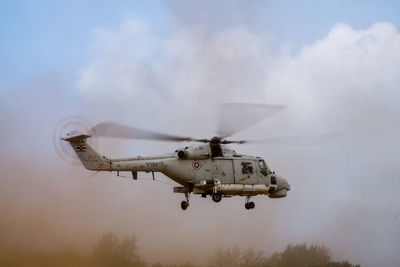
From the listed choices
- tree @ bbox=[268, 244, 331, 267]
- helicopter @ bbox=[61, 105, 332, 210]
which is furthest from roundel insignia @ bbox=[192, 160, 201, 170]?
tree @ bbox=[268, 244, 331, 267]

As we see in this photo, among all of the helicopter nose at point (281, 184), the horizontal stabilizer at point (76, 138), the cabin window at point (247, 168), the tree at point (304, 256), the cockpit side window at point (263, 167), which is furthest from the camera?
the tree at point (304, 256)

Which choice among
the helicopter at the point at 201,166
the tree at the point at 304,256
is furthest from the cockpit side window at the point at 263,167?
the tree at the point at 304,256

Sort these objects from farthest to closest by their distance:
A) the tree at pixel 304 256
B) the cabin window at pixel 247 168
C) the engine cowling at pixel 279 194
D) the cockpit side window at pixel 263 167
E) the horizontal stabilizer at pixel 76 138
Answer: the tree at pixel 304 256 < the engine cowling at pixel 279 194 < the cockpit side window at pixel 263 167 < the cabin window at pixel 247 168 < the horizontal stabilizer at pixel 76 138

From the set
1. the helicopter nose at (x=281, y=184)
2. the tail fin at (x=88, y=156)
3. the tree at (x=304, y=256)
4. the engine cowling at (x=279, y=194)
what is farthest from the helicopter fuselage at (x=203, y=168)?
the tree at (x=304, y=256)

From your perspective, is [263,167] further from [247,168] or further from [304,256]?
[304,256]

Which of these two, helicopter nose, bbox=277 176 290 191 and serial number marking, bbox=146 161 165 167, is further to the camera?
helicopter nose, bbox=277 176 290 191

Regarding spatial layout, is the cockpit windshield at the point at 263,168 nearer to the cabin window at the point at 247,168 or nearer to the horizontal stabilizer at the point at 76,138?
the cabin window at the point at 247,168

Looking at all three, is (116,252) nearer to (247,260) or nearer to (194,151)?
(247,260)

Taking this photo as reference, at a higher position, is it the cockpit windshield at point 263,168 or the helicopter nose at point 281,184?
the cockpit windshield at point 263,168

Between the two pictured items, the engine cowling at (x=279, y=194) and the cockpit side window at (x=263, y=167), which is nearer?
the cockpit side window at (x=263, y=167)

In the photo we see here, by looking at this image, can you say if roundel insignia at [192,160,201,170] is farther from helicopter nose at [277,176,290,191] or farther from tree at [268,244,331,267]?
tree at [268,244,331,267]

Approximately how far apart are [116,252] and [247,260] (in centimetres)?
1480

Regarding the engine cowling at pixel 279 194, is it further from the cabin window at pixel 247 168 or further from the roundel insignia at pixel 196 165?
the roundel insignia at pixel 196 165

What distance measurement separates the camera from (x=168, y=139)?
45.7m
